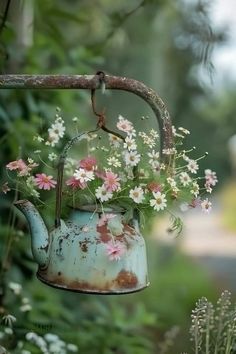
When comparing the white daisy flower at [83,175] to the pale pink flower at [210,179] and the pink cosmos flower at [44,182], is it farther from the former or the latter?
the pale pink flower at [210,179]

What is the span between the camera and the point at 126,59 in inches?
205

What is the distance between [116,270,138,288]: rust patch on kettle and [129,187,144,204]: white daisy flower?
0.43ft

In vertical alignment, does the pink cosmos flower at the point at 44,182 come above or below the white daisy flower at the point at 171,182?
below

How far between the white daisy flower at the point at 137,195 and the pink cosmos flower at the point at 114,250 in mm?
90

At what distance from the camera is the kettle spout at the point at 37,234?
124 cm

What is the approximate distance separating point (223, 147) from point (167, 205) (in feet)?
18.6

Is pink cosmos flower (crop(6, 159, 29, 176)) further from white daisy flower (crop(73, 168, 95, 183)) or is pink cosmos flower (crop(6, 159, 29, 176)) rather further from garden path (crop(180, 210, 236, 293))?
garden path (crop(180, 210, 236, 293))

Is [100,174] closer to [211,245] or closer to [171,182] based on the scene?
[171,182]

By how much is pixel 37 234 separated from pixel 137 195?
20 cm

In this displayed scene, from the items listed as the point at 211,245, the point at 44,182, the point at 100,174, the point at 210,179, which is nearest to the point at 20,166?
the point at 44,182

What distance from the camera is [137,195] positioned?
4.03ft

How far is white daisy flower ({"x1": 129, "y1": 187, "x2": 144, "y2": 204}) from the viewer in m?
1.22

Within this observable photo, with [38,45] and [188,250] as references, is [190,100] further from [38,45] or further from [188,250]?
[38,45]

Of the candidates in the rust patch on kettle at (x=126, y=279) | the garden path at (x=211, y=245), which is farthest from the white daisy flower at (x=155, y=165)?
the garden path at (x=211, y=245)
